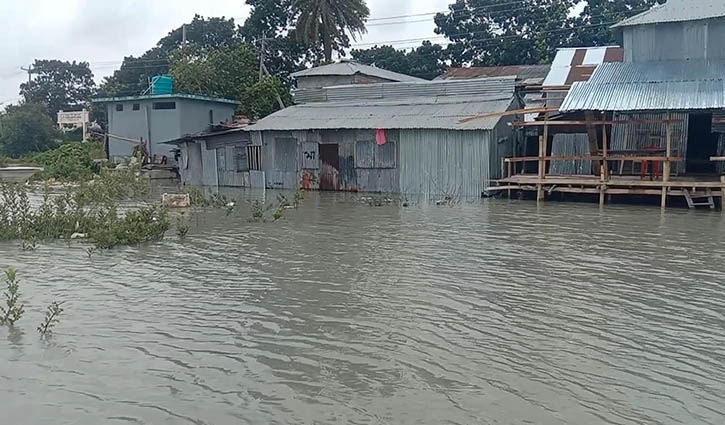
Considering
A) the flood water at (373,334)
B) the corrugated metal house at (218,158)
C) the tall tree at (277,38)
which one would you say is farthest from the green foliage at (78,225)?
the tall tree at (277,38)

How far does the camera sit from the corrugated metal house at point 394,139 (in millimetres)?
21859

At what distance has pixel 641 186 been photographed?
1889 cm

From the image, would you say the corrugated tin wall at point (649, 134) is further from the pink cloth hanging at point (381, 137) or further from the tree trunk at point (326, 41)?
the tree trunk at point (326, 41)

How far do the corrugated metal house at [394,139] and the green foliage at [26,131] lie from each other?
2465cm

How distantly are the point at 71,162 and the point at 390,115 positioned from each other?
1705cm

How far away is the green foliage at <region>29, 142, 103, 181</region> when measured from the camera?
102 feet

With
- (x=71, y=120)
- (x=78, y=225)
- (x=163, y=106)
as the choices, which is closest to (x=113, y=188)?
(x=78, y=225)

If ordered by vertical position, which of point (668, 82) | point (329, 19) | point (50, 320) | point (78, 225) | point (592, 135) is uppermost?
point (329, 19)

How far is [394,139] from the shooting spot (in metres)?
23.3

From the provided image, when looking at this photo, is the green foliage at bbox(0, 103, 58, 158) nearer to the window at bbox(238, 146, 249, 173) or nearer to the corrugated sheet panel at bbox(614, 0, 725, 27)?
the window at bbox(238, 146, 249, 173)

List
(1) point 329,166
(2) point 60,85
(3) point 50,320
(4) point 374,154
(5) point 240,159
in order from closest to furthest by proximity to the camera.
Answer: (3) point 50,320 → (4) point 374,154 → (1) point 329,166 → (5) point 240,159 → (2) point 60,85

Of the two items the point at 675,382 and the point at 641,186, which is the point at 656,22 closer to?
the point at 641,186

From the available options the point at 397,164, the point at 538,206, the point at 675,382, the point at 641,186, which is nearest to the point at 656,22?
the point at 641,186

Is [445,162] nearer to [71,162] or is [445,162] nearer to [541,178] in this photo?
[541,178]
